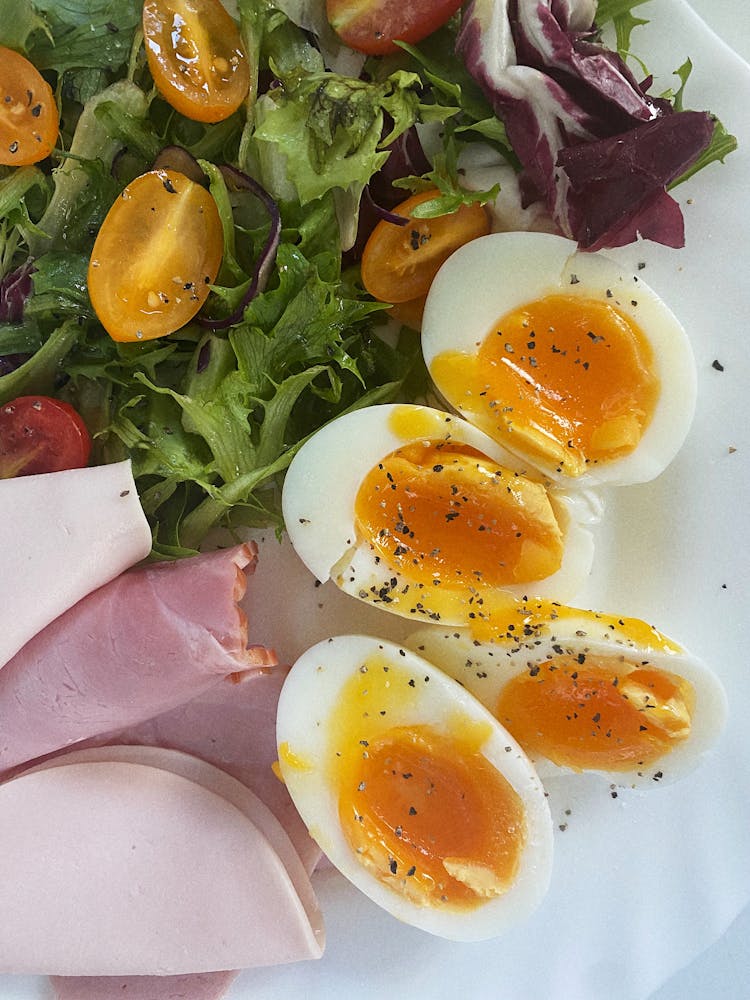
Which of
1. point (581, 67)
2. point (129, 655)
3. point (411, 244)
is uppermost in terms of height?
point (581, 67)

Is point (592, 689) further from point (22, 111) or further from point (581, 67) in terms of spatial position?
point (22, 111)

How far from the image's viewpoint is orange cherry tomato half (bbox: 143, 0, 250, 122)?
1.38 meters

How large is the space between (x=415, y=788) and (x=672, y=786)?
54 cm

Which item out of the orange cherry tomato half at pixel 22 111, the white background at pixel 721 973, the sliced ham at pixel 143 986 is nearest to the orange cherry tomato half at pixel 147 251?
the orange cherry tomato half at pixel 22 111

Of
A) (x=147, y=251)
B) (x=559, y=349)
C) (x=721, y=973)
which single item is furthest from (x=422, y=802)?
(x=147, y=251)

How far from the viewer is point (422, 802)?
1423 millimetres

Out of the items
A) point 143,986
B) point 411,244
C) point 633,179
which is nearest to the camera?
point 633,179

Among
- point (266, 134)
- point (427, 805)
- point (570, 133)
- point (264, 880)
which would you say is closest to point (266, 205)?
point (266, 134)

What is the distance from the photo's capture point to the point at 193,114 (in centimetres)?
142

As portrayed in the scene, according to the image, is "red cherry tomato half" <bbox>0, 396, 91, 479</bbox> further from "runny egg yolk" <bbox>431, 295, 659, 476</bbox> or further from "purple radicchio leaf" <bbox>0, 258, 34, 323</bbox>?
"runny egg yolk" <bbox>431, 295, 659, 476</bbox>

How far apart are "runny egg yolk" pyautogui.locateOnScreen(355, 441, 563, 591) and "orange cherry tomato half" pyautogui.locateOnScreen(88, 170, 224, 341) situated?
0.51 metres

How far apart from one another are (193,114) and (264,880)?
148cm

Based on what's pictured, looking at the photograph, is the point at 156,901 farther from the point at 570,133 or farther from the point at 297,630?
the point at 570,133

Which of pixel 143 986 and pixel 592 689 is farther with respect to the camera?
pixel 143 986
